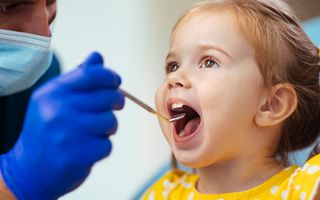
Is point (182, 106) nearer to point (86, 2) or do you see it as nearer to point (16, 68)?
point (16, 68)

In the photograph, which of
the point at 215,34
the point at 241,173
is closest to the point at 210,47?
the point at 215,34

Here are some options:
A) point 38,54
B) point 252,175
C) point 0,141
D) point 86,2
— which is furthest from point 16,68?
point 86,2

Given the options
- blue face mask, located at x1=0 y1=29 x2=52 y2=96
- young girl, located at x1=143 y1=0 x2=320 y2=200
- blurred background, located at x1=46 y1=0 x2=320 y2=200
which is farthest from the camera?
blurred background, located at x1=46 y1=0 x2=320 y2=200

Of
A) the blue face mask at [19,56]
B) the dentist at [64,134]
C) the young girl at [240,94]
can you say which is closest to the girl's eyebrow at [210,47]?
the young girl at [240,94]

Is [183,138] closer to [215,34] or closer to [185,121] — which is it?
[185,121]

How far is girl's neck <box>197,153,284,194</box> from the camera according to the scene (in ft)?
3.67

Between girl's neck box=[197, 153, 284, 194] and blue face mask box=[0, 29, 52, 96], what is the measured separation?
0.49 meters

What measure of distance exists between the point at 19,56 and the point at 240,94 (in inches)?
21.2

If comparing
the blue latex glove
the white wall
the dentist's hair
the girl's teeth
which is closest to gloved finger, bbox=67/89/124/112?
the blue latex glove

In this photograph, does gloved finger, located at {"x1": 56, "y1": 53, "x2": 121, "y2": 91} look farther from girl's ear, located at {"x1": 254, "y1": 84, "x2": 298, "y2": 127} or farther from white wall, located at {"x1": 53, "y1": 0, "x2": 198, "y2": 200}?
white wall, located at {"x1": 53, "y1": 0, "x2": 198, "y2": 200}

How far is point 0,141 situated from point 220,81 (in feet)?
2.67

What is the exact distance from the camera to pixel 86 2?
2.43 m

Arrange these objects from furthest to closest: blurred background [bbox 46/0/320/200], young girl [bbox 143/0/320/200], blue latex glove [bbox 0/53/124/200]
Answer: blurred background [bbox 46/0/320/200]
young girl [bbox 143/0/320/200]
blue latex glove [bbox 0/53/124/200]

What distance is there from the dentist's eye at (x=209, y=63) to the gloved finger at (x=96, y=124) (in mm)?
264
